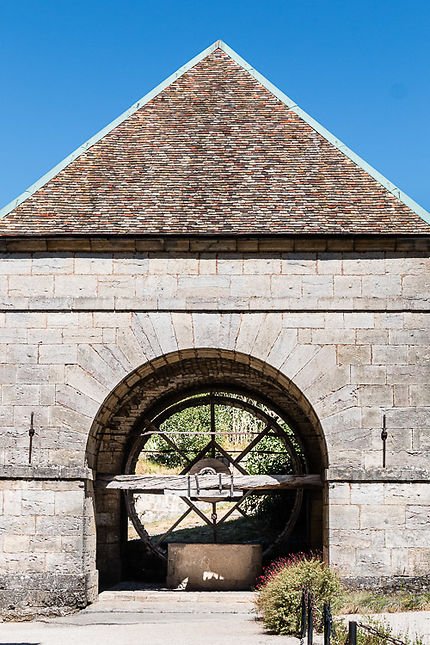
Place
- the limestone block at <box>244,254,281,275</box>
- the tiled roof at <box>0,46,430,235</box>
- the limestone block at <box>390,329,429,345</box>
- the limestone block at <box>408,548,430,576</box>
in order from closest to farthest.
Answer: the limestone block at <box>408,548,430,576</box> → the limestone block at <box>390,329,429,345</box> → the limestone block at <box>244,254,281,275</box> → the tiled roof at <box>0,46,430,235</box>

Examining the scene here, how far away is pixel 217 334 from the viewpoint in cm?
1137

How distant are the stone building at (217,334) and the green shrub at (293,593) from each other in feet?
3.12

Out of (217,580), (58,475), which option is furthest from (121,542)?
(58,475)

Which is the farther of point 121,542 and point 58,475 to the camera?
point 121,542

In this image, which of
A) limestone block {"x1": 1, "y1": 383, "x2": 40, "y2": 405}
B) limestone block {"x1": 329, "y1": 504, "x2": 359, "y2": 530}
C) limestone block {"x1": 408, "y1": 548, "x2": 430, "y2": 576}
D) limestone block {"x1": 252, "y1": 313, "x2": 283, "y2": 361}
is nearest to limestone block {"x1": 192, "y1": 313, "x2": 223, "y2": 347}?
limestone block {"x1": 252, "y1": 313, "x2": 283, "y2": 361}

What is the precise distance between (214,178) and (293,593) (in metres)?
5.58

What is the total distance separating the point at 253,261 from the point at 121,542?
17.8ft

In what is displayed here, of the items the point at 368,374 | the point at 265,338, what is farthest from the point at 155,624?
the point at 368,374

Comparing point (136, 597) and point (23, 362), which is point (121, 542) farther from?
point (23, 362)

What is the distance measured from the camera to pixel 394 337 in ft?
37.0

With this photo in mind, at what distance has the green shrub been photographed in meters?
9.48

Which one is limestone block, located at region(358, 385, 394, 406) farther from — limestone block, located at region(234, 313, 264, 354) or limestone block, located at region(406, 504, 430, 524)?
limestone block, located at region(234, 313, 264, 354)

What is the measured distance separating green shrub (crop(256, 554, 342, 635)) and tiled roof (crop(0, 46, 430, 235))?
4.07 meters

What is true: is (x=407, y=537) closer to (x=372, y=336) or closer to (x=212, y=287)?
(x=372, y=336)
